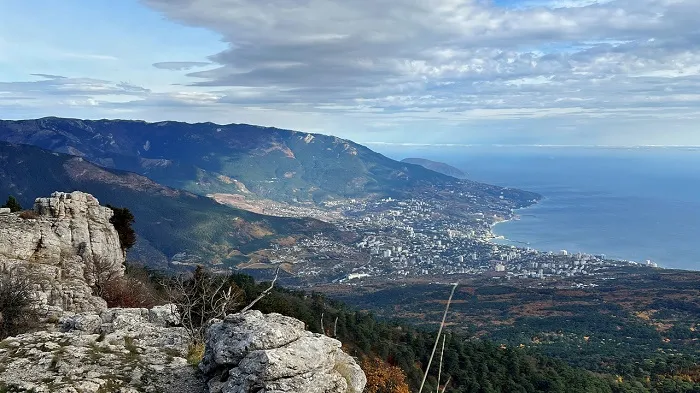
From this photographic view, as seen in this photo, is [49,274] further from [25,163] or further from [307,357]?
[25,163]

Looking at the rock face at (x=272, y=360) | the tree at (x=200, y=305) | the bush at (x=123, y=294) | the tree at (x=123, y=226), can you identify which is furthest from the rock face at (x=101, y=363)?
the tree at (x=123, y=226)

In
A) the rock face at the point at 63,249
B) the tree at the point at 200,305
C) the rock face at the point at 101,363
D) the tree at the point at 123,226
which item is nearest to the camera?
the rock face at the point at 101,363

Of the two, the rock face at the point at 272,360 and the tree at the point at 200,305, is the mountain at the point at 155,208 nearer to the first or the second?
the tree at the point at 200,305

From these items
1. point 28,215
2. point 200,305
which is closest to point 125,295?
point 28,215

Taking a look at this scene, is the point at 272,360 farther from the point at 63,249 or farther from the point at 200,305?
the point at 63,249

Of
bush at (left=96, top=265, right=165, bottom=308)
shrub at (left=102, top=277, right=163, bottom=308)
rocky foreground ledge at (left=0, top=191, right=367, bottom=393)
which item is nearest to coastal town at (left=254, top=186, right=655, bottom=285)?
shrub at (left=102, top=277, right=163, bottom=308)

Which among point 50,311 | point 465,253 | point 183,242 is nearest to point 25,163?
point 183,242
